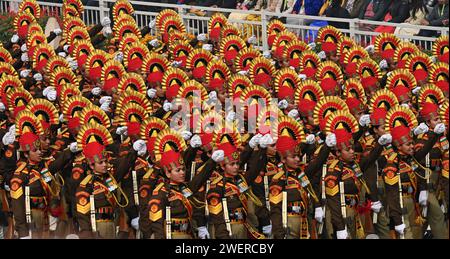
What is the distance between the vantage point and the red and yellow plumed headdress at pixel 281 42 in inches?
1039

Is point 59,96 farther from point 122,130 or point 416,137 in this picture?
point 416,137

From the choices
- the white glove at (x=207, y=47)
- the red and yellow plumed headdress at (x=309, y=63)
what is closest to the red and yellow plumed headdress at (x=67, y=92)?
the white glove at (x=207, y=47)

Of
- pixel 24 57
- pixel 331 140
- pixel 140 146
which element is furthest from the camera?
pixel 24 57

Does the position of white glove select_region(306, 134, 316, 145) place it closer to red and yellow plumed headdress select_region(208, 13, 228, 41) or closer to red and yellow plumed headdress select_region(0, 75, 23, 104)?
red and yellow plumed headdress select_region(0, 75, 23, 104)

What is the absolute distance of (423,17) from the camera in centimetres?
2880

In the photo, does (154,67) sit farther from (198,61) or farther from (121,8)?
(121,8)

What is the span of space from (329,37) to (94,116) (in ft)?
18.7

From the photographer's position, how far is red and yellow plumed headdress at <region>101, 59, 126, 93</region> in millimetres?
24688

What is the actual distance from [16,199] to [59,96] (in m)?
3.24

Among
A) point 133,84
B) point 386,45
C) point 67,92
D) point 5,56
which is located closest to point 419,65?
point 386,45

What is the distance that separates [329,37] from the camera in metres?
26.6

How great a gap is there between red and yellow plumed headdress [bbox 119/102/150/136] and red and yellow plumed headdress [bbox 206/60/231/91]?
220cm

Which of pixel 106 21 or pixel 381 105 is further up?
pixel 106 21
